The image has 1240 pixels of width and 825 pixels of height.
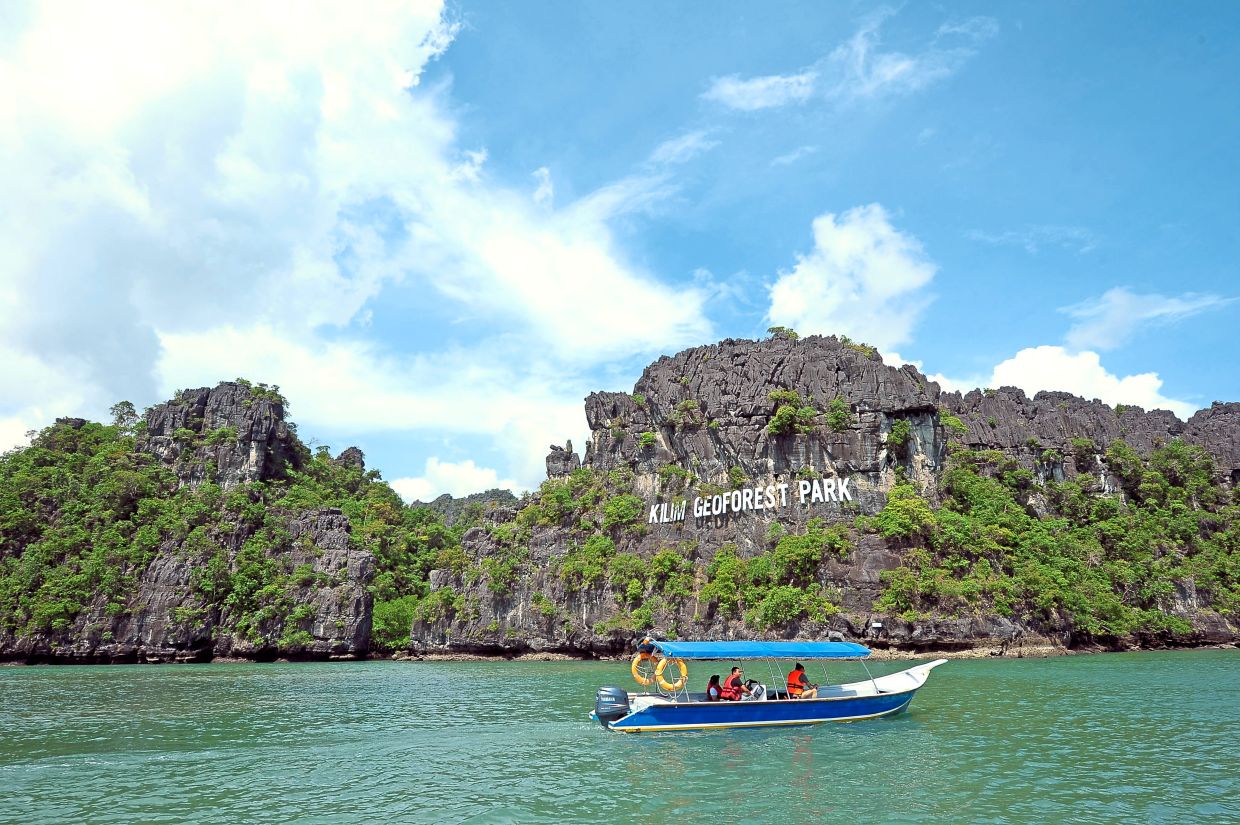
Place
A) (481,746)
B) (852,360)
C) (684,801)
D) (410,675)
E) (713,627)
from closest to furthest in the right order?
1. (684,801)
2. (481,746)
3. (410,675)
4. (713,627)
5. (852,360)

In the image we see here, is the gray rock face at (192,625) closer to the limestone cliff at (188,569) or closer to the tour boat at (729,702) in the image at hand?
the limestone cliff at (188,569)

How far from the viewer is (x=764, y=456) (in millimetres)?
70750

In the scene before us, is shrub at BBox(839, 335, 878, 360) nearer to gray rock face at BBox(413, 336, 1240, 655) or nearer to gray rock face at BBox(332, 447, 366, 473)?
gray rock face at BBox(413, 336, 1240, 655)

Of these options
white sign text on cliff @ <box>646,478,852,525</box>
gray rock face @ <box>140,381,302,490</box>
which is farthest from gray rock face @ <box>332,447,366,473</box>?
white sign text on cliff @ <box>646,478,852,525</box>

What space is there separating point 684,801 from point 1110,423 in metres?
85.0

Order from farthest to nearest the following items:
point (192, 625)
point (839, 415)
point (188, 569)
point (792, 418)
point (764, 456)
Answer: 1. point (764, 456)
2. point (188, 569)
3. point (792, 418)
4. point (839, 415)
5. point (192, 625)

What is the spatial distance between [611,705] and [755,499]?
48.2 metres

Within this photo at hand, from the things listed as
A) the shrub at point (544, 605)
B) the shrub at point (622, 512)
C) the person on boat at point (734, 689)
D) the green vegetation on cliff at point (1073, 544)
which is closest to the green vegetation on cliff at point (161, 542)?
the shrub at point (544, 605)

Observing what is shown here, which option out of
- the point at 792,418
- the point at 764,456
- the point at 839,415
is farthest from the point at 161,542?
the point at 839,415

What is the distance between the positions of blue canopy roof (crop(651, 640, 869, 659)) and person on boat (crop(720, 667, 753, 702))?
0.81 m

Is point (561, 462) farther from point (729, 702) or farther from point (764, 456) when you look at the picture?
point (729, 702)

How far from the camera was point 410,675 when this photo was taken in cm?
4941

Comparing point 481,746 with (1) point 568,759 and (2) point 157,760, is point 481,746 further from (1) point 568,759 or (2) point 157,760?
(2) point 157,760

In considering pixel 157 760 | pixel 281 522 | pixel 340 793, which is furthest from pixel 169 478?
pixel 340 793
